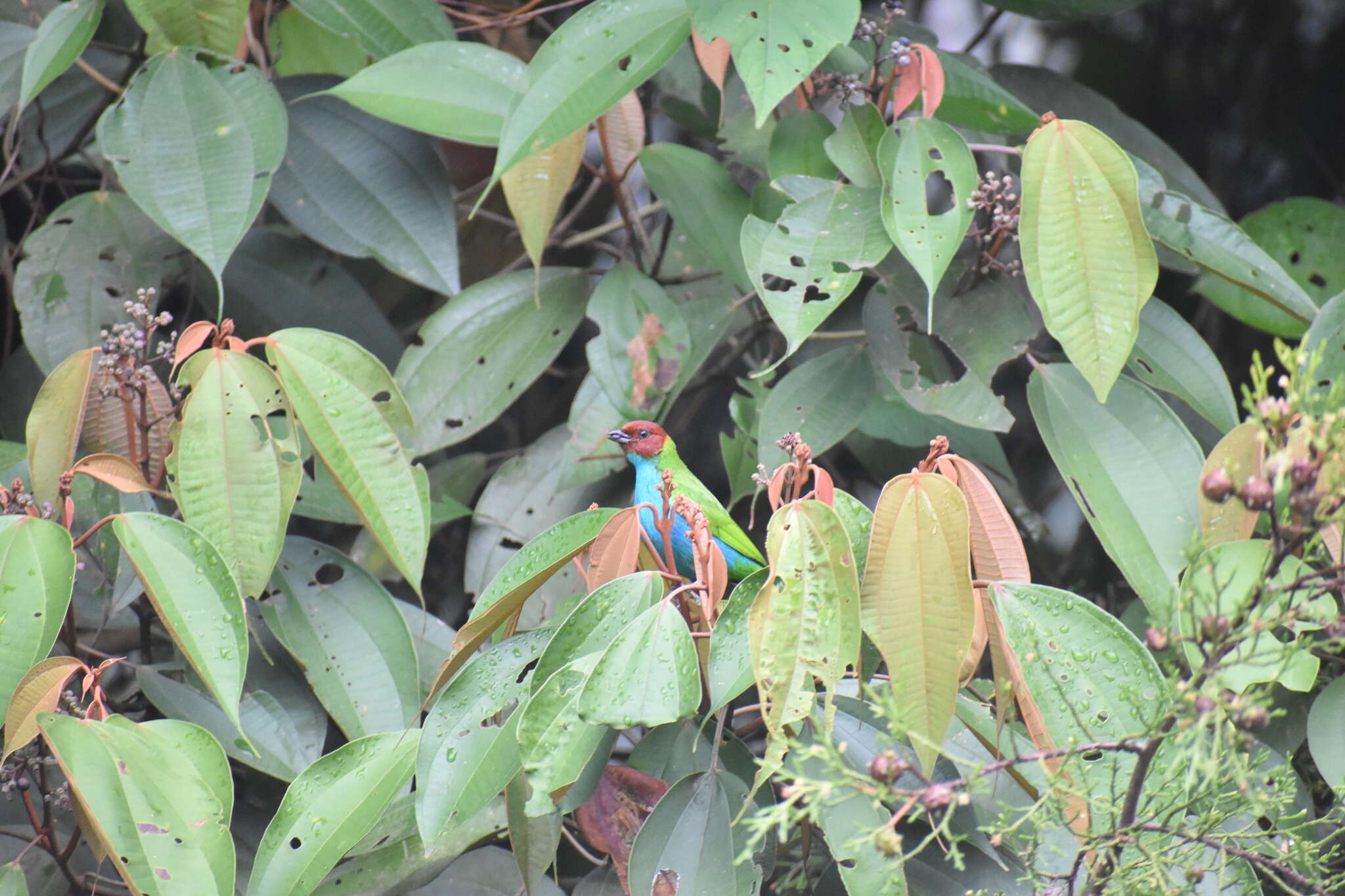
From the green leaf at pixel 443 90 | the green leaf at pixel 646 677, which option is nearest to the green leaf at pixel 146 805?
the green leaf at pixel 646 677

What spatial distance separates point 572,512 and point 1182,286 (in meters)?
2.10

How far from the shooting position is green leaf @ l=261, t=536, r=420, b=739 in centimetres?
156

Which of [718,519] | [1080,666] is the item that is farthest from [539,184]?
[1080,666]

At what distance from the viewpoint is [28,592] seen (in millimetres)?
1220

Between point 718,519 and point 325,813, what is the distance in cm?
112

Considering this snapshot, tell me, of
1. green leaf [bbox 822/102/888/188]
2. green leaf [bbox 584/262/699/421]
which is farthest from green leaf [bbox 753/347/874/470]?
green leaf [bbox 822/102/888/188]

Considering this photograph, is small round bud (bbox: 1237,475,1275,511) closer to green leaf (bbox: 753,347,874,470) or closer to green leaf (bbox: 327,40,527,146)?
green leaf (bbox: 753,347,874,470)

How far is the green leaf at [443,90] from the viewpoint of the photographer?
1789mm

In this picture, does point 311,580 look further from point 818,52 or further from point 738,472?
point 818,52

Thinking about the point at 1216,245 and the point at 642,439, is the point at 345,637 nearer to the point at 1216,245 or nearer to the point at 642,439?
the point at 642,439

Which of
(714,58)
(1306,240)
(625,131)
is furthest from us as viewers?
(1306,240)

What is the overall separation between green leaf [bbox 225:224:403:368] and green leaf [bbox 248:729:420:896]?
3.55ft

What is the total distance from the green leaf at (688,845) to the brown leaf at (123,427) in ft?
2.87

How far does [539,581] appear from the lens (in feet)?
4.01
